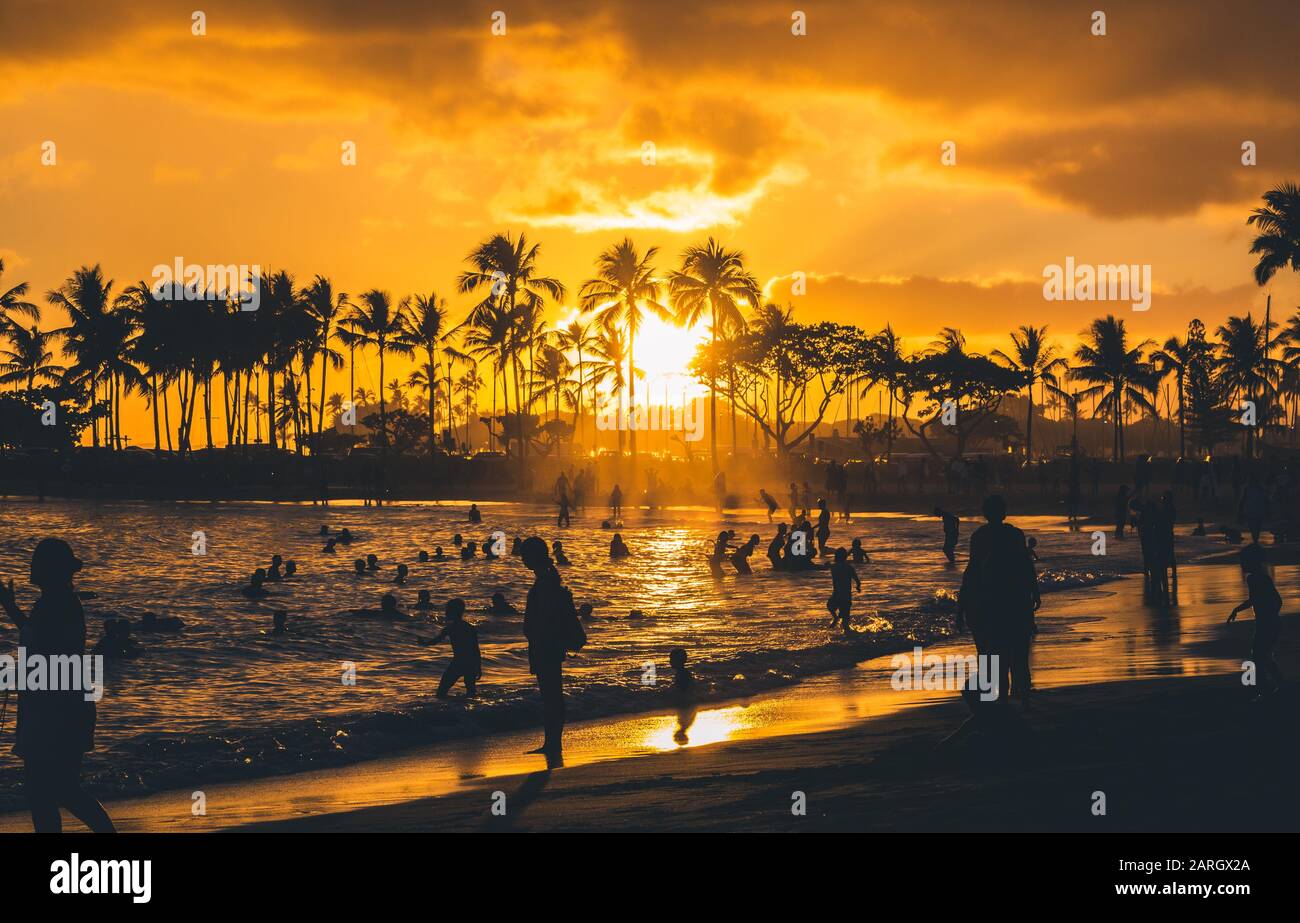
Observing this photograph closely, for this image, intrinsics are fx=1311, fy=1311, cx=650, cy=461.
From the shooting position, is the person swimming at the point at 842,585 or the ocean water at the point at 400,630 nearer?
the ocean water at the point at 400,630

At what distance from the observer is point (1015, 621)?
30.9 ft

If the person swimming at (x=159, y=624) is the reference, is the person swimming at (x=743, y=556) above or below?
above

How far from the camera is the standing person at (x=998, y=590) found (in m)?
9.29

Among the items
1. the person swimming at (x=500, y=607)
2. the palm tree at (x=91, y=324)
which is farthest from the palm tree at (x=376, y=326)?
the person swimming at (x=500, y=607)

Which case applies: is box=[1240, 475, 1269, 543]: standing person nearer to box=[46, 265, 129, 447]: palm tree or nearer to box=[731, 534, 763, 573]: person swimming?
box=[731, 534, 763, 573]: person swimming

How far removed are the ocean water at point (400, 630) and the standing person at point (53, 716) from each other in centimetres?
361

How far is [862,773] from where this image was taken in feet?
28.6

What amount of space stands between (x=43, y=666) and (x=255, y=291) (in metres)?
76.7

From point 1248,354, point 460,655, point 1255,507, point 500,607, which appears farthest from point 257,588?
point 1248,354

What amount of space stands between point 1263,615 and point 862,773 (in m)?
4.24

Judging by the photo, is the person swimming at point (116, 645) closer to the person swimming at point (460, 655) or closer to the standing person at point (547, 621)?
the person swimming at point (460, 655)

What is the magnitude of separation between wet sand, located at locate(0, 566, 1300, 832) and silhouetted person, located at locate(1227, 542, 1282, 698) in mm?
357

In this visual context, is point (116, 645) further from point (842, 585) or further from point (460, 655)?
point (842, 585)

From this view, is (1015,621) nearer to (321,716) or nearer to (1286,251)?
(321,716)
